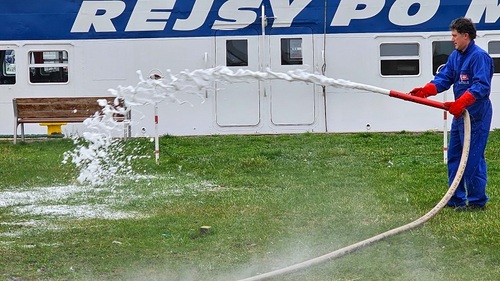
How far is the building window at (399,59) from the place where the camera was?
18.2 meters

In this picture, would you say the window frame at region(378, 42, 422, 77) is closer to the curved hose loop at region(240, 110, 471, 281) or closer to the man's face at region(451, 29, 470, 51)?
the man's face at region(451, 29, 470, 51)

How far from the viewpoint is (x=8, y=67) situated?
18.4 metres

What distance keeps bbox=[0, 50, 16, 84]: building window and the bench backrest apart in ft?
4.79

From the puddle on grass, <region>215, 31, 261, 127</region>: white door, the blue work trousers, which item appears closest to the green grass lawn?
the puddle on grass


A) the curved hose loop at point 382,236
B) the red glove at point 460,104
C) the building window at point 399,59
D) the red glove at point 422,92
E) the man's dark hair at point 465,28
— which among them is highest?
the building window at point 399,59

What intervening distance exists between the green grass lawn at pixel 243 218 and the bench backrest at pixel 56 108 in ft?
8.08

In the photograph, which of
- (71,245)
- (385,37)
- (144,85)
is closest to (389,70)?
(385,37)

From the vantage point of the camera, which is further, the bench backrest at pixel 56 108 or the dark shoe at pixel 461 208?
the bench backrest at pixel 56 108

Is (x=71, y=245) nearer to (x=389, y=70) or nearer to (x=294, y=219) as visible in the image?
(x=294, y=219)

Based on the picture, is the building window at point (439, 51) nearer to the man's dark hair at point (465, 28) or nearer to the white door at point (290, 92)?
the white door at point (290, 92)

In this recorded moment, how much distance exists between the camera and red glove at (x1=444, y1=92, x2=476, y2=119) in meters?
8.52

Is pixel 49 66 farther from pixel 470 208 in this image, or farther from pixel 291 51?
pixel 470 208

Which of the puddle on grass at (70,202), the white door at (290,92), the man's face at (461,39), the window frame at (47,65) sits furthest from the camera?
the window frame at (47,65)


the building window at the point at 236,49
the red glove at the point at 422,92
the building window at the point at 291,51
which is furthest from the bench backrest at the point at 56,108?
the red glove at the point at 422,92
